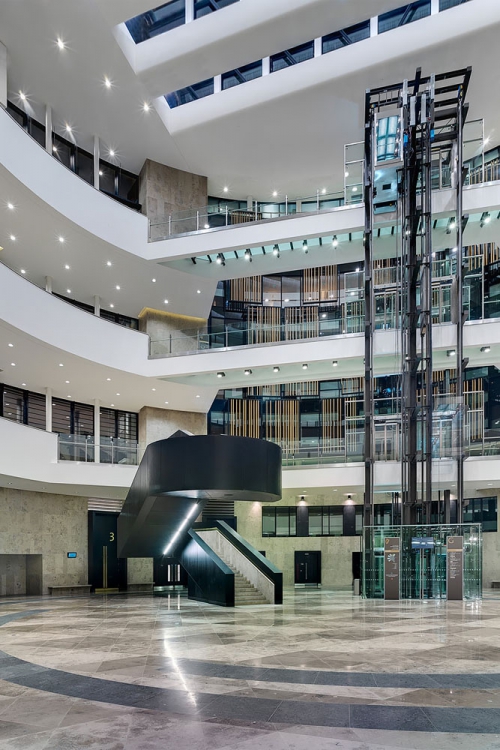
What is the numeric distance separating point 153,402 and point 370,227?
12940 mm

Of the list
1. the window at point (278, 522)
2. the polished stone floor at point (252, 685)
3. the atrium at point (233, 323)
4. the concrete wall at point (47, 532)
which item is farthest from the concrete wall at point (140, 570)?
the polished stone floor at point (252, 685)

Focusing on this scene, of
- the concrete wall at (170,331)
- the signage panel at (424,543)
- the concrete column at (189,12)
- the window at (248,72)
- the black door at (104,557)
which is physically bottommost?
the black door at (104,557)

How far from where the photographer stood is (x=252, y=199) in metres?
33.3

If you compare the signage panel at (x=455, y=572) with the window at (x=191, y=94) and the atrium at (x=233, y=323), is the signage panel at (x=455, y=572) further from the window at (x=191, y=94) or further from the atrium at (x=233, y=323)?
the window at (x=191, y=94)

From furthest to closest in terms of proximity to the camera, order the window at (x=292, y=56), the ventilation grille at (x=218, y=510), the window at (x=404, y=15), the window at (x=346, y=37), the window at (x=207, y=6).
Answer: the ventilation grille at (x=218, y=510) < the window at (x=292, y=56) < the window at (x=346, y=37) < the window at (x=404, y=15) < the window at (x=207, y=6)

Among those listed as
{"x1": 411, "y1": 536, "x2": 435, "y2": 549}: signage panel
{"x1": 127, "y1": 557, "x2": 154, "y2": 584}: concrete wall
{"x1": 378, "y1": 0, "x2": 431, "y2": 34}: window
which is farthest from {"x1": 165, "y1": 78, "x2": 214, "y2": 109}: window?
{"x1": 127, "y1": 557, "x2": 154, "y2": 584}: concrete wall

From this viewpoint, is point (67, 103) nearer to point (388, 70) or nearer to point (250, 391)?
point (388, 70)

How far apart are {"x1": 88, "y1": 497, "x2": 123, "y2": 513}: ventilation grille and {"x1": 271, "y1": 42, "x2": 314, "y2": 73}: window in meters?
19.0

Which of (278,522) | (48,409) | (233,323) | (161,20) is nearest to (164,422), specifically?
(48,409)

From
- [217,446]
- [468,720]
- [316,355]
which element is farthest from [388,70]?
[468,720]

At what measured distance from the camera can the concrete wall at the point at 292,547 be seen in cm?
3350

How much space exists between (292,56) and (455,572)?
62.1 feet

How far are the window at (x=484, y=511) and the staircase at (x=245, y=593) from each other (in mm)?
14995

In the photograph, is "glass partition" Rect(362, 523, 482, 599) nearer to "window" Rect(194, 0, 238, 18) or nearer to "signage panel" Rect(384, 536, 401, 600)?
"signage panel" Rect(384, 536, 401, 600)
